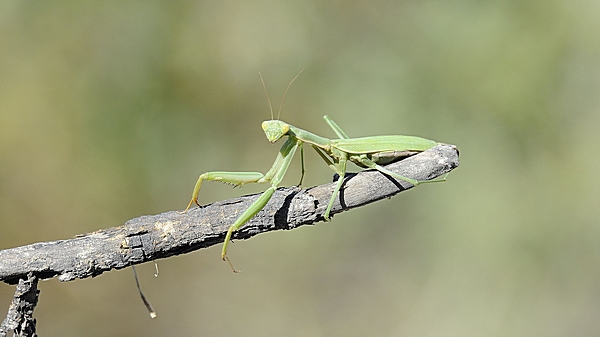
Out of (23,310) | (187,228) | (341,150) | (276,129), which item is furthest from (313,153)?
(23,310)

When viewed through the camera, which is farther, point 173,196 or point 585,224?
point 173,196

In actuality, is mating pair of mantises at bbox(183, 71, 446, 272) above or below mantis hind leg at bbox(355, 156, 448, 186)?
above

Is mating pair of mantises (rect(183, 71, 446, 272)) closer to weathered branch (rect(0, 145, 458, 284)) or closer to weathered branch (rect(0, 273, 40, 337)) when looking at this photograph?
weathered branch (rect(0, 145, 458, 284))

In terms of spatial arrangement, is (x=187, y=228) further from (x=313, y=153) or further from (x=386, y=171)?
(x=313, y=153)

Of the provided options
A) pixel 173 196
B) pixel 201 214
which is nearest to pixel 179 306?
pixel 173 196

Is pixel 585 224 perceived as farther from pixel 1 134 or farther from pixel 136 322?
pixel 1 134

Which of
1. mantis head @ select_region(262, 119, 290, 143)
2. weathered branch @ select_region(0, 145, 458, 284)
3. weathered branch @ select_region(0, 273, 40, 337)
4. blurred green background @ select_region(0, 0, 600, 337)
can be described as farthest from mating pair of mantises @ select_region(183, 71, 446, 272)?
blurred green background @ select_region(0, 0, 600, 337)

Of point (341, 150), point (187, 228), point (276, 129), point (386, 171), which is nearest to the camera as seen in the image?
point (187, 228)
